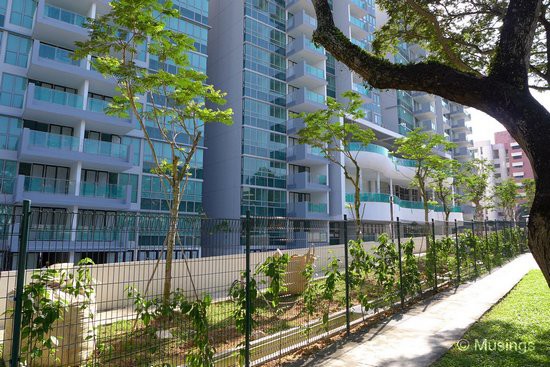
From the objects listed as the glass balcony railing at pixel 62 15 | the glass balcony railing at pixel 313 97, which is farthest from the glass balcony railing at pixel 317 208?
the glass balcony railing at pixel 62 15

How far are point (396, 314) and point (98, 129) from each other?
23.3 meters

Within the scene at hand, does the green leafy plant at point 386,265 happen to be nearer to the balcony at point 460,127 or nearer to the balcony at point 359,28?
the balcony at point 359,28

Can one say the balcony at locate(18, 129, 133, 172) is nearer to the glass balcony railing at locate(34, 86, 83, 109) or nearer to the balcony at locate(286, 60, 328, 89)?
the glass balcony railing at locate(34, 86, 83, 109)

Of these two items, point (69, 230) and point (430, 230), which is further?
point (430, 230)

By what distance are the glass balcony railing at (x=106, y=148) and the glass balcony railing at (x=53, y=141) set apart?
744mm

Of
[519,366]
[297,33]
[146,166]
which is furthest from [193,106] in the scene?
[297,33]

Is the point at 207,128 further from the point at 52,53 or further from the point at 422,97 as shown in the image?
the point at 422,97

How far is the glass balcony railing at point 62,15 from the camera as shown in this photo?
2327 cm

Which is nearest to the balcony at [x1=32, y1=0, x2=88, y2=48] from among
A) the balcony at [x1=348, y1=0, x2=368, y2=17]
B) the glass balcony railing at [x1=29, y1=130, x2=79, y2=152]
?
the glass balcony railing at [x1=29, y1=130, x2=79, y2=152]

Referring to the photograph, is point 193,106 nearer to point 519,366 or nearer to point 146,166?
point 519,366

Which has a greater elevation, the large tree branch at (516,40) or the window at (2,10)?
the window at (2,10)

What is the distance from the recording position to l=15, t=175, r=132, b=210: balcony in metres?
21.0

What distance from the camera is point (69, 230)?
14.8ft

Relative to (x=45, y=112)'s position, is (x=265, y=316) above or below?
below
